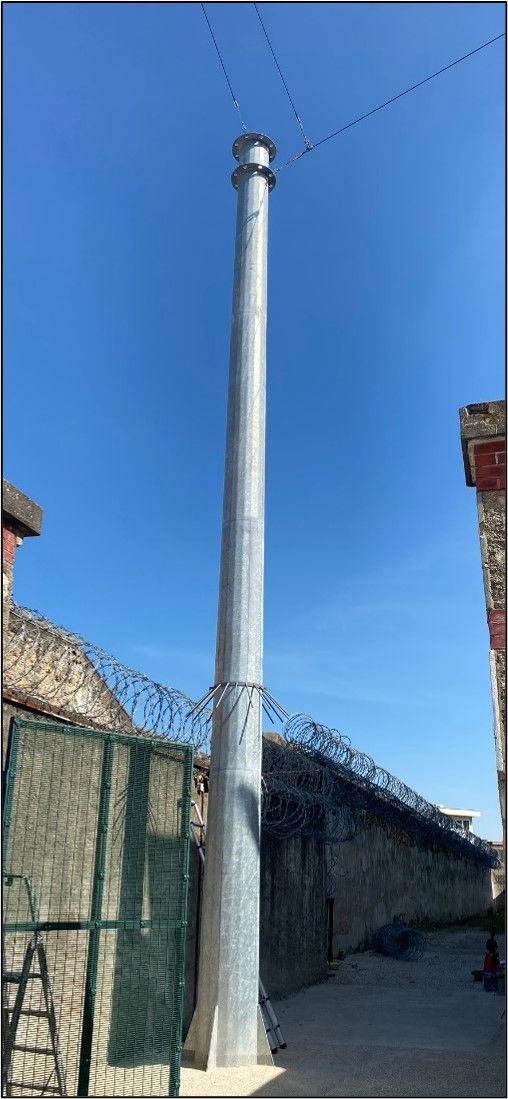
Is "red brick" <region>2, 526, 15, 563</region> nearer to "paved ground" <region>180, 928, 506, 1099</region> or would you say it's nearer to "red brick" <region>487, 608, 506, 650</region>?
"red brick" <region>487, 608, 506, 650</region>

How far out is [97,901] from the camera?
5316mm

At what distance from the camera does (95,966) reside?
204 inches

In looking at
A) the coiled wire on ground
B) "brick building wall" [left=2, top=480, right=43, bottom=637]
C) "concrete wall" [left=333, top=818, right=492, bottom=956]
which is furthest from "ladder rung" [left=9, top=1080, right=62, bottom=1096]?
the coiled wire on ground

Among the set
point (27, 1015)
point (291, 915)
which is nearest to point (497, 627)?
point (27, 1015)

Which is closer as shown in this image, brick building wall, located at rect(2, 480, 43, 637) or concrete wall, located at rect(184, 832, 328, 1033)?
brick building wall, located at rect(2, 480, 43, 637)

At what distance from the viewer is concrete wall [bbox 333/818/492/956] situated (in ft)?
49.5

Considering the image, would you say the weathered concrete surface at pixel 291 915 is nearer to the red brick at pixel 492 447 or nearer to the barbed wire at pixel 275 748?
the barbed wire at pixel 275 748

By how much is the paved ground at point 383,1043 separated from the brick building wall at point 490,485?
3505mm

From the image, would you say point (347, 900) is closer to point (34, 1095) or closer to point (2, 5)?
point (34, 1095)

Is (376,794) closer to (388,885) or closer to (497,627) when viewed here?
(388,885)

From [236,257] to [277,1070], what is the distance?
749 cm

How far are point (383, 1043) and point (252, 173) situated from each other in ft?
28.7

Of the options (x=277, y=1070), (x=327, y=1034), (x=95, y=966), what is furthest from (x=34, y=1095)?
(x=327, y=1034)

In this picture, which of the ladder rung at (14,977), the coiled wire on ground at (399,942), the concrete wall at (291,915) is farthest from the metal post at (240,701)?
the coiled wire on ground at (399,942)
